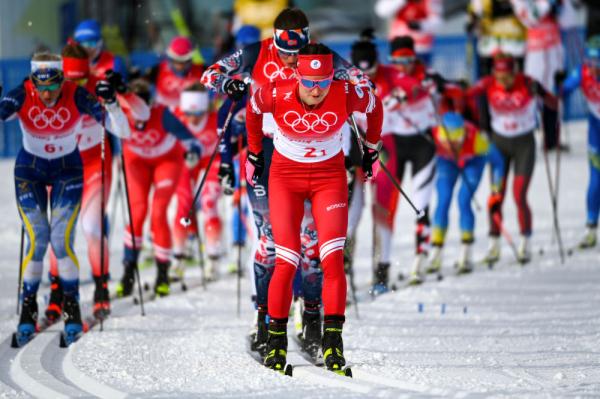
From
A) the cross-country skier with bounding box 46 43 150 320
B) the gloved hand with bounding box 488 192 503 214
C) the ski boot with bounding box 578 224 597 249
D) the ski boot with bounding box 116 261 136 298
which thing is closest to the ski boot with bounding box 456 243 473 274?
the gloved hand with bounding box 488 192 503 214

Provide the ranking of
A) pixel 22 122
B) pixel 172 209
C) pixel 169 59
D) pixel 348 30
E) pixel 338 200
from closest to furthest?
pixel 338 200, pixel 22 122, pixel 169 59, pixel 172 209, pixel 348 30

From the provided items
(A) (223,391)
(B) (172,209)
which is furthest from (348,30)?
(A) (223,391)

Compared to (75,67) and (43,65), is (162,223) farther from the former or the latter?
(43,65)

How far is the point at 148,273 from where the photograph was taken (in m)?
12.9

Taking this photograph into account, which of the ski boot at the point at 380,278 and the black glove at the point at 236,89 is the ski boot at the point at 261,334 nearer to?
the black glove at the point at 236,89

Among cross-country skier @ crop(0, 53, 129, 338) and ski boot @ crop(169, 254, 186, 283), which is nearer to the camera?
cross-country skier @ crop(0, 53, 129, 338)

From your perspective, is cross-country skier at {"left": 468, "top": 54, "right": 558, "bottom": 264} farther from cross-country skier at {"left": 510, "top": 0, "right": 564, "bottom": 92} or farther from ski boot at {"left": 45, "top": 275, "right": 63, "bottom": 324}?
cross-country skier at {"left": 510, "top": 0, "right": 564, "bottom": 92}

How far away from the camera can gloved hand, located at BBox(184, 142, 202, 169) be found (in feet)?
37.3

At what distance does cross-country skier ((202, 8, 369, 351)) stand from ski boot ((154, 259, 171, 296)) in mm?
2768

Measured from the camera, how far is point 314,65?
306 inches

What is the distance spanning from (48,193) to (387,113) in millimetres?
3835

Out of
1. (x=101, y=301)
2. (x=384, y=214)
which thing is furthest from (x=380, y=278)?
(x=101, y=301)

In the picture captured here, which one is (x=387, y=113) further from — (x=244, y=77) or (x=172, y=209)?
(x=172, y=209)

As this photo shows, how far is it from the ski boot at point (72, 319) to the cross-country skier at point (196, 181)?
283 centimetres
